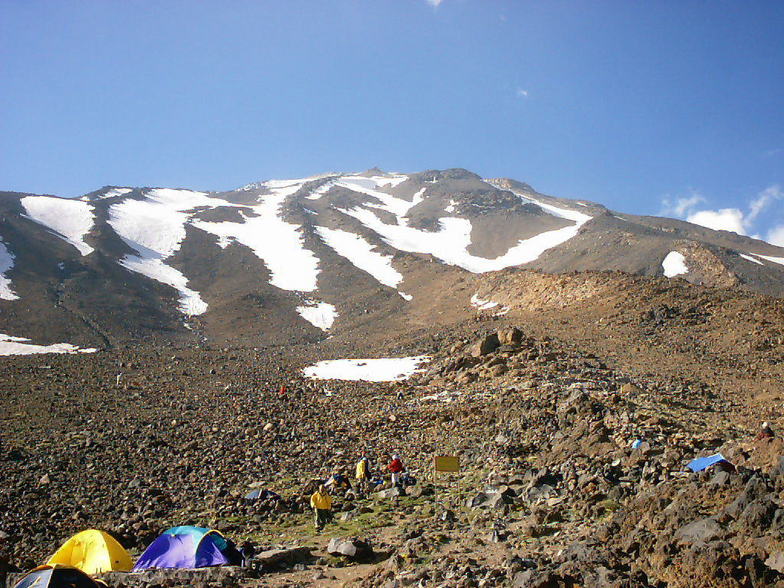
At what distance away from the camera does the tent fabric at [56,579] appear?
25.7ft

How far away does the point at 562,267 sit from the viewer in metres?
66.9

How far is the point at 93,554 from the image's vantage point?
10.4m

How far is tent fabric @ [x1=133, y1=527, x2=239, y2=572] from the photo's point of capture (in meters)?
9.80

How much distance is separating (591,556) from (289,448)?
1412 cm

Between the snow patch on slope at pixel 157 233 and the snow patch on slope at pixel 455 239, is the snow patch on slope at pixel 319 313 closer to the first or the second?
the snow patch on slope at pixel 157 233

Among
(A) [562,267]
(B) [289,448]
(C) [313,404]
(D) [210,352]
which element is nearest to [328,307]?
(D) [210,352]

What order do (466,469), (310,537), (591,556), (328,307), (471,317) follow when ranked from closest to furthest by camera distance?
1. (591,556)
2. (310,537)
3. (466,469)
4. (471,317)
5. (328,307)

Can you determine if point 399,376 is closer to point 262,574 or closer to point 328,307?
point 262,574

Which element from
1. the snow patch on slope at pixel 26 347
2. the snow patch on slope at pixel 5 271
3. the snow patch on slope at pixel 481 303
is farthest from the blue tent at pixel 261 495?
the snow patch on slope at pixel 5 271

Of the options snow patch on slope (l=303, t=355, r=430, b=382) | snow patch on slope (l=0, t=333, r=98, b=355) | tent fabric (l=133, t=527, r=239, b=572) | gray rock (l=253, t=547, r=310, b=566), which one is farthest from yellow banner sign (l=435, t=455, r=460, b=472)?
snow patch on slope (l=0, t=333, r=98, b=355)

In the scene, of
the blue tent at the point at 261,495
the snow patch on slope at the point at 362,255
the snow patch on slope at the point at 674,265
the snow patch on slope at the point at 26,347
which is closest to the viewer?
the blue tent at the point at 261,495

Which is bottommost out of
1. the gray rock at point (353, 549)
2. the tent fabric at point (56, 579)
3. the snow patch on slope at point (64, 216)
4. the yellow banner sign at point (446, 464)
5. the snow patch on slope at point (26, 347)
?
the snow patch on slope at point (26, 347)

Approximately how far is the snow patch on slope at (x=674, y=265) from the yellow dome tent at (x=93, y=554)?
52.7 m

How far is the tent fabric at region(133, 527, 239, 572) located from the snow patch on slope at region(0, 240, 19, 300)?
50355 millimetres
